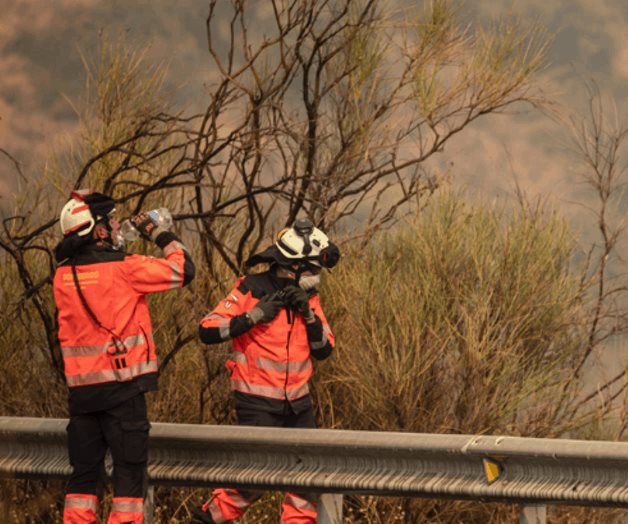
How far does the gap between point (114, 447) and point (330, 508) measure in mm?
983

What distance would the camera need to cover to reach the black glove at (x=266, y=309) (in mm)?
6445

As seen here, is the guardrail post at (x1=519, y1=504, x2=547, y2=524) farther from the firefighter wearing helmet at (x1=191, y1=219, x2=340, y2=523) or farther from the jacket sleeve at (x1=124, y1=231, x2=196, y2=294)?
the jacket sleeve at (x1=124, y1=231, x2=196, y2=294)

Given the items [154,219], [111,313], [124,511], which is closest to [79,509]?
[124,511]

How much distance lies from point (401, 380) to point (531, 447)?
9.31 ft

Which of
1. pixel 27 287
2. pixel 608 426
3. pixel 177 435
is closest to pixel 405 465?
pixel 177 435

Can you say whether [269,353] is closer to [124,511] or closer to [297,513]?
[297,513]

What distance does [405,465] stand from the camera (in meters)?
5.46

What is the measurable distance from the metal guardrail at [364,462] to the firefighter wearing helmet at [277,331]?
1.67 feet

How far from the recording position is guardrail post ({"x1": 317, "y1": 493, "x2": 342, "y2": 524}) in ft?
18.5

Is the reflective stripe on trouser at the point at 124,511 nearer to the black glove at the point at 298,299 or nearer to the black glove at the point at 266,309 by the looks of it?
the black glove at the point at 266,309

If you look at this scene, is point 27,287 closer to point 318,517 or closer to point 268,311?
point 268,311

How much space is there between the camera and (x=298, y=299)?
255 inches

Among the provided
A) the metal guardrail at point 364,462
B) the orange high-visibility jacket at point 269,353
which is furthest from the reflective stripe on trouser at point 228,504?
the orange high-visibility jacket at point 269,353

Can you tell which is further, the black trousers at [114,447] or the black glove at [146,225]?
the black glove at [146,225]
